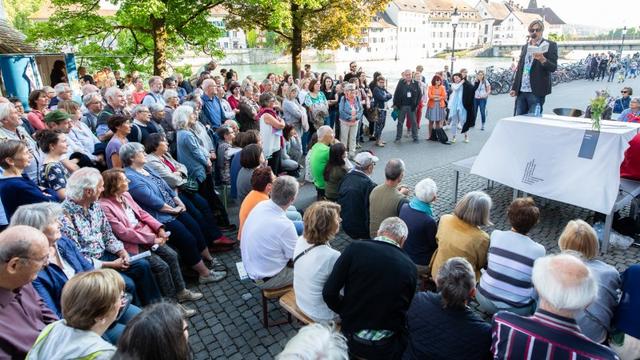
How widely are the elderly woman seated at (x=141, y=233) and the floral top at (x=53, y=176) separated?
0.57m

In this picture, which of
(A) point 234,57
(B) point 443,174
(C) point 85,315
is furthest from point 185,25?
(A) point 234,57

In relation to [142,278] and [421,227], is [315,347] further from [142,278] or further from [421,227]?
[142,278]

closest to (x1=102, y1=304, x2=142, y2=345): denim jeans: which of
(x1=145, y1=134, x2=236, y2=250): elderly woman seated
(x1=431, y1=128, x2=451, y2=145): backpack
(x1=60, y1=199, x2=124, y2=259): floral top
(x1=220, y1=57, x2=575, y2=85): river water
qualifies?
(x1=60, y1=199, x2=124, y2=259): floral top

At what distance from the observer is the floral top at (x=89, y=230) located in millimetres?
3131

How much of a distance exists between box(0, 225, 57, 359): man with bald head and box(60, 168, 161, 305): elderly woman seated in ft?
2.72

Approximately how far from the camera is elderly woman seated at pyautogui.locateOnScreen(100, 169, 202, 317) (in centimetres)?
354

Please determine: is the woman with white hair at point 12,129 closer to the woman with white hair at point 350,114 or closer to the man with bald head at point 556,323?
the man with bald head at point 556,323

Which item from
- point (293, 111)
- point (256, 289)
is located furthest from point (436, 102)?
point (256, 289)

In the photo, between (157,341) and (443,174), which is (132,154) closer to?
(157,341)

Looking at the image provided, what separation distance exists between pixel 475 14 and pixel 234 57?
69.0 meters

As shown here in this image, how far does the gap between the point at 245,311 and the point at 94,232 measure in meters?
1.48

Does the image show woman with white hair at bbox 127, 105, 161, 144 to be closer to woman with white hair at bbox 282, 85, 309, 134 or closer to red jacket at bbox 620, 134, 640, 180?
woman with white hair at bbox 282, 85, 309, 134

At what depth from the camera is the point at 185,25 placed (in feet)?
43.4

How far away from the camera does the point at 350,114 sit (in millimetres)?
8477
